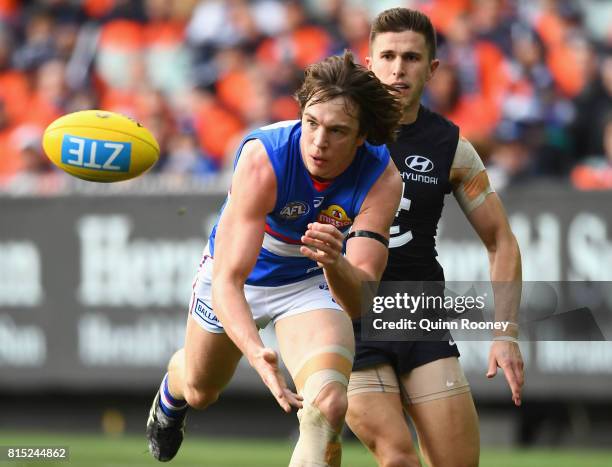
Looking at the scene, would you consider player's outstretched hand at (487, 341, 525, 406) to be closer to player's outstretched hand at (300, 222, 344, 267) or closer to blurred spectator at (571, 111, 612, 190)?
player's outstretched hand at (300, 222, 344, 267)

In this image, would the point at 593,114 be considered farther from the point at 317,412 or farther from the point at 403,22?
the point at 317,412

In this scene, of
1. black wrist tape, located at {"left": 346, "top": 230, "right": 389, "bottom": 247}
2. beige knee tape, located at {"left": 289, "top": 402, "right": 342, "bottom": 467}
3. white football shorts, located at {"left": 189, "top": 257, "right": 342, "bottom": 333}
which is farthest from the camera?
white football shorts, located at {"left": 189, "top": 257, "right": 342, "bottom": 333}

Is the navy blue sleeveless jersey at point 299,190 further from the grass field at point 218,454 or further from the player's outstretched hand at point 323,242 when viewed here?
the grass field at point 218,454

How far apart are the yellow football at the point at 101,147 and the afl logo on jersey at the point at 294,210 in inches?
50.5

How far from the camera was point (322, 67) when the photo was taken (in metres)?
5.47

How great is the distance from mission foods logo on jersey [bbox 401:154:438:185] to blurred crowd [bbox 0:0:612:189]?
3.71 meters

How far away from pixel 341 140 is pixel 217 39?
8.21 metres

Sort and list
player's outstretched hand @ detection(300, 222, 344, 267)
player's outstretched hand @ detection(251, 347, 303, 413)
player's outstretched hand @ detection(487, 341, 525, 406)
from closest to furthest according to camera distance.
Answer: player's outstretched hand @ detection(251, 347, 303, 413) → player's outstretched hand @ detection(300, 222, 344, 267) → player's outstretched hand @ detection(487, 341, 525, 406)

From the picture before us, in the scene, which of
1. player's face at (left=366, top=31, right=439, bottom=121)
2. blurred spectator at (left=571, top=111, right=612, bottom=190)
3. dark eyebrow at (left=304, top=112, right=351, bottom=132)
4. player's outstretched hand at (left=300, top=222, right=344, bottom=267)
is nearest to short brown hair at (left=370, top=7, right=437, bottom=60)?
player's face at (left=366, top=31, right=439, bottom=121)

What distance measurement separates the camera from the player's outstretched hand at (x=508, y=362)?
5949 mm

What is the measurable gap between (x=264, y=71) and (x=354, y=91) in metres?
7.27

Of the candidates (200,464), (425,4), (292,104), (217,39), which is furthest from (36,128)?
(200,464)

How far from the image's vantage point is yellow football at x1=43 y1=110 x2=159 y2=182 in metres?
6.55

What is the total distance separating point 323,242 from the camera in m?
4.91
